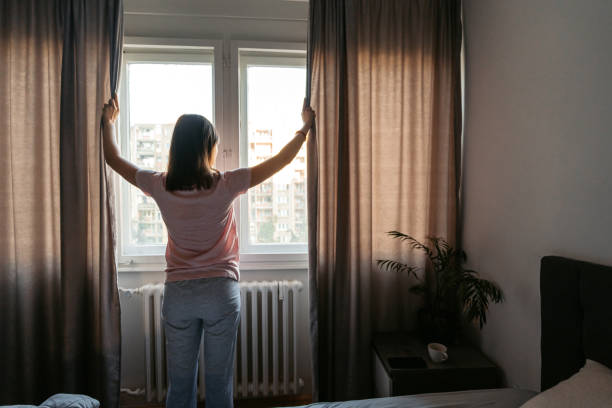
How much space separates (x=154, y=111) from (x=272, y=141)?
0.82 m

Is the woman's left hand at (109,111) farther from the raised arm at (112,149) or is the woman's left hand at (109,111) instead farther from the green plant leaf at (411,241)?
the green plant leaf at (411,241)

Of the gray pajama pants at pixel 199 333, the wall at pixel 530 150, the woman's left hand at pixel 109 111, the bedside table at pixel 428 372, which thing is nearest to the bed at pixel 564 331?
the wall at pixel 530 150

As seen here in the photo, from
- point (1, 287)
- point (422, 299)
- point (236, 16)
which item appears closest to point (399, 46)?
point (236, 16)

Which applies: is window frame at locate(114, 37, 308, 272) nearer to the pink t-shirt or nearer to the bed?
the pink t-shirt

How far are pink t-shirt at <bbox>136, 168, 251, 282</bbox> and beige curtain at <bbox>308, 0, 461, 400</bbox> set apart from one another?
56cm

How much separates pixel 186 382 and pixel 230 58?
6.12ft

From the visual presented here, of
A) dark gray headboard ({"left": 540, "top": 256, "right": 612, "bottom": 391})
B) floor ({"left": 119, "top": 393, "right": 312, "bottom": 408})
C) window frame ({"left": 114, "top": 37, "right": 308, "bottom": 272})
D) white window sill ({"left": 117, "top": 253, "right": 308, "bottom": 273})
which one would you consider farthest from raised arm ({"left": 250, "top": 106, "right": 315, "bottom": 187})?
floor ({"left": 119, "top": 393, "right": 312, "bottom": 408})

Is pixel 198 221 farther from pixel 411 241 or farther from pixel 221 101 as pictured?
pixel 411 241

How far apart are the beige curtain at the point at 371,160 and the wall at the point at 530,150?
0.15 metres

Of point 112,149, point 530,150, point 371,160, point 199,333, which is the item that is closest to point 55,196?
point 112,149

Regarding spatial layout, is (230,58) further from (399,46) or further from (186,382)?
(186,382)

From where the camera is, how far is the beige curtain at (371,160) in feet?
5.90

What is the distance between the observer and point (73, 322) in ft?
5.55

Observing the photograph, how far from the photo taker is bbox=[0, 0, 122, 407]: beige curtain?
1696 mm
